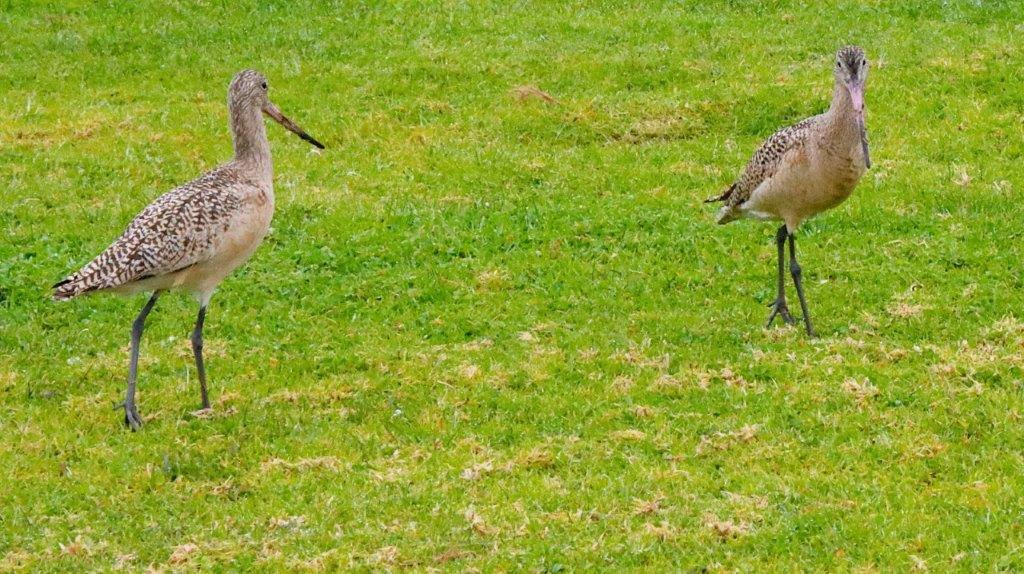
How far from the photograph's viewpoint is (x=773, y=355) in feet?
35.2

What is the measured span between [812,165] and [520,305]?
2.76 meters

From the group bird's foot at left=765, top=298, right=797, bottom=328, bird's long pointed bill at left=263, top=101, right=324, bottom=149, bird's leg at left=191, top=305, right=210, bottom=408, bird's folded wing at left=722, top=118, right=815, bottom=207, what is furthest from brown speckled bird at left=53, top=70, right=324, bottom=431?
bird's foot at left=765, top=298, right=797, bottom=328

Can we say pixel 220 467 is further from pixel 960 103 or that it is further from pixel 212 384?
pixel 960 103

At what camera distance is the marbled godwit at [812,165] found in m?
11.0

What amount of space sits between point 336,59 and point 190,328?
8.47 metres

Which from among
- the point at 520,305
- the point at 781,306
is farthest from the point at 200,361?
the point at 781,306

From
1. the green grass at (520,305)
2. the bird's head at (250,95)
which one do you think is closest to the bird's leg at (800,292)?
the green grass at (520,305)

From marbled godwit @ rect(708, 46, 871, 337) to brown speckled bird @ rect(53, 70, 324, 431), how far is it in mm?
3979

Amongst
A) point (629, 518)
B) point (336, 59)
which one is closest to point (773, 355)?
point (629, 518)

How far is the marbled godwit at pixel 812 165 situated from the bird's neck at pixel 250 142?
3950 mm

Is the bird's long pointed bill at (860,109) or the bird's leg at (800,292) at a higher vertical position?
the bird's long pointed bill at (860,109)

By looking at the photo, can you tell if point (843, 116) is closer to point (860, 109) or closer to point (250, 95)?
point (860, 109)

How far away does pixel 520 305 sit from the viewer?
12227 mm

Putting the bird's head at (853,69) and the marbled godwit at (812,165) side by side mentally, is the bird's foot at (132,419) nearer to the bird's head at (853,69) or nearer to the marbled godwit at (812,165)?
the marbled godwit at (812,165)
